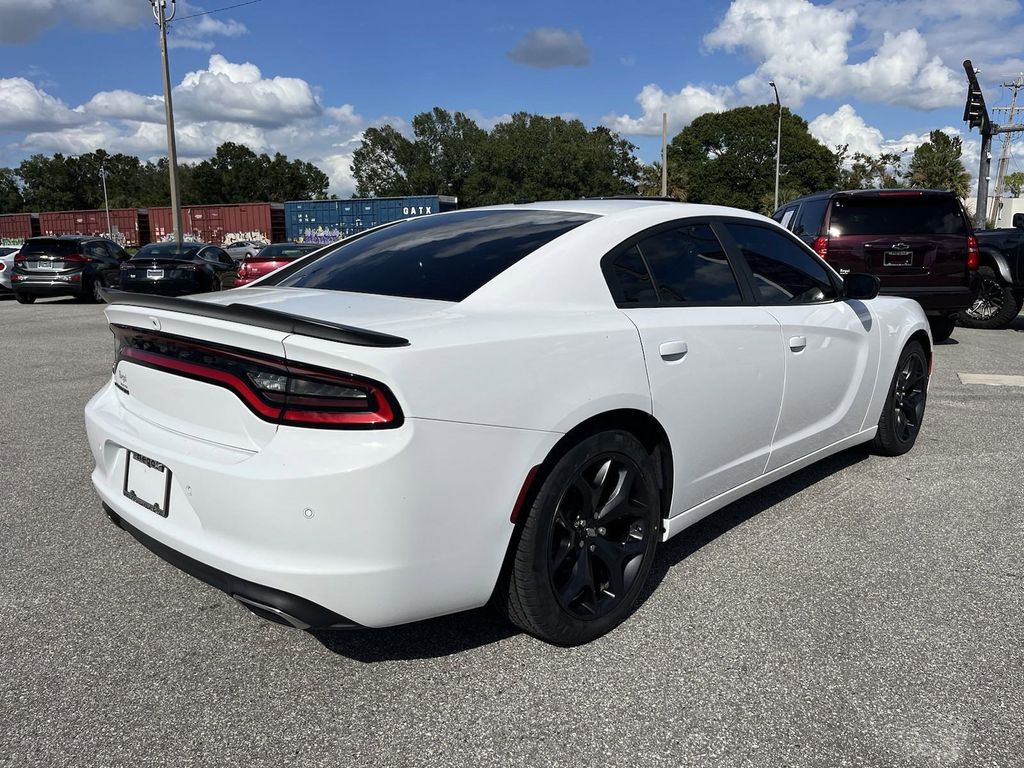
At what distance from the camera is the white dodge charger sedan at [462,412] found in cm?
216

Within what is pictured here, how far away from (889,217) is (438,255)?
7.40 meters

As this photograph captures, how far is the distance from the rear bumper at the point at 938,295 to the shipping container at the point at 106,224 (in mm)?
51168

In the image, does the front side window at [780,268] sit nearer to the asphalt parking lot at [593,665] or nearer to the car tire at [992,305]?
the asphalt parking lot at [593,665]

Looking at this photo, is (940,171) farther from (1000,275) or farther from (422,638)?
(422,638)

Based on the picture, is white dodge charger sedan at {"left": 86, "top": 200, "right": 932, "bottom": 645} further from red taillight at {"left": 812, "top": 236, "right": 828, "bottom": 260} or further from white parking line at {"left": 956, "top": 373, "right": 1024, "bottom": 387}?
red taillight at {"left": 812, "top": 236, "right": 828, "bottom": 260}

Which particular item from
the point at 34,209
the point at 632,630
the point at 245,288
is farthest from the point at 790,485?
the point at 34,209

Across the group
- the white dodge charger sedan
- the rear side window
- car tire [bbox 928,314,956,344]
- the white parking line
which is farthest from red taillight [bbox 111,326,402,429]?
car tire [bbox 928,314,956,344]

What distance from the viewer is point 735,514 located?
4004 millimetres

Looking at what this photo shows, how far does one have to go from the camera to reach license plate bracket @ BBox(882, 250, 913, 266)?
345 inches

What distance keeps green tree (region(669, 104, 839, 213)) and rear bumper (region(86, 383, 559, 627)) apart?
76.6m

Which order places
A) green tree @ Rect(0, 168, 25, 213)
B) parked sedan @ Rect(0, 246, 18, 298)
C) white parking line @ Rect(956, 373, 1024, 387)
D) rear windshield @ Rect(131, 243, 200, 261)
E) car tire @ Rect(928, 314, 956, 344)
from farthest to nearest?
green tree @ Rect(0, 168, 25, 213) → parked sedan @ Rect(0, 246, 18, 298) → rear windshield @ Rect(131, 243, 200, 261) → car tire @ Rect(928, 314, 956, 344) → white parking line @ Rect(956, 373, 1024, 387)

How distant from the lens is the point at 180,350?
252cm

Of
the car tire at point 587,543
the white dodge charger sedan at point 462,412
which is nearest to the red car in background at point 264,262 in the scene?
the white dodge charger sedan at point 462,412

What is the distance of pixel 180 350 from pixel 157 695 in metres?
1.04
